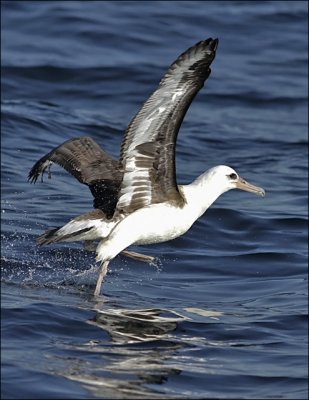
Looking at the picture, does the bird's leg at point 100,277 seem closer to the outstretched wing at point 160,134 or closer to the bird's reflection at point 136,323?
the bird's reflection at point 136,323

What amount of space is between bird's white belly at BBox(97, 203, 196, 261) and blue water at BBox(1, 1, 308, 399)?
0.62m

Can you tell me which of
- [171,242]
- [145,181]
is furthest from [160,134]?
[171,242]

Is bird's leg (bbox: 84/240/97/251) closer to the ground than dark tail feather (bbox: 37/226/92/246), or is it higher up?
closer to the ground

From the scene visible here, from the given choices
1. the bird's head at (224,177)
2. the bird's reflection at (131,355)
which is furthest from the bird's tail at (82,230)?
the bird's head at (224,177)

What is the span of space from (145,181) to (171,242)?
361 cm

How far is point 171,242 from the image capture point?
14602 millimetres

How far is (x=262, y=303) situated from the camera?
12.6 meters

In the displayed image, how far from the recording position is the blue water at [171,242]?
9.92 metres

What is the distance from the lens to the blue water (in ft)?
32.6

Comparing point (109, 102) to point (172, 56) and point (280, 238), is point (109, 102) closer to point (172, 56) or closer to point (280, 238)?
point (172, 56)

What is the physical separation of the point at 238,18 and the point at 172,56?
279 cm

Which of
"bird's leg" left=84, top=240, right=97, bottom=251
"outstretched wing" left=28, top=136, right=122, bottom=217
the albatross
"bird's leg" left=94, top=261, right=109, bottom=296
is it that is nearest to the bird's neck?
the albatross

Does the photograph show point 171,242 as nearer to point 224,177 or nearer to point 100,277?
point 224,177

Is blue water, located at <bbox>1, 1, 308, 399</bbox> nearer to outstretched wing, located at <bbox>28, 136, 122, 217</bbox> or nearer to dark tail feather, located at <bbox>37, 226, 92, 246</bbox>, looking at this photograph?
dark tail feather, located at <bbox>37, 226, 92, 246</bbox>
